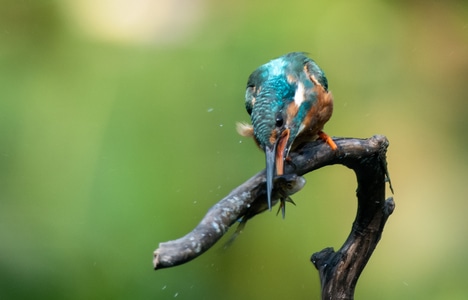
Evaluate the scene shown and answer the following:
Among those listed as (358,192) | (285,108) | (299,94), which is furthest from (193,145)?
(358,192)

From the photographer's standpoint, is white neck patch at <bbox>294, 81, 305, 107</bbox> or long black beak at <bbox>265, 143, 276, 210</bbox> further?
white neck patch at <bbox>294, 81, 305, 107</bbox>

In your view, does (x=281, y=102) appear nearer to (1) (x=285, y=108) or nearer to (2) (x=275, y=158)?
(1) (x=285, y=108)

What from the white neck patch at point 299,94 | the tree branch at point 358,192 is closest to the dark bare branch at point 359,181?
the tree branch at point 358,192

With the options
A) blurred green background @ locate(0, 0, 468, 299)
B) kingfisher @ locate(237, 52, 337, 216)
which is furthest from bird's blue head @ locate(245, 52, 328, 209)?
blurred green background @ locate(0, 0, 468, 299)

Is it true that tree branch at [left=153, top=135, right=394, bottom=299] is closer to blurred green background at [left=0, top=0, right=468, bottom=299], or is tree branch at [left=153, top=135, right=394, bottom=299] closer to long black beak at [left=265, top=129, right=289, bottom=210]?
long black beak at [left=265, top=129, right=289, bottom=210]

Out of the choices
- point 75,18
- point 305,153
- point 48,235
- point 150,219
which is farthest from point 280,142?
point 75,18

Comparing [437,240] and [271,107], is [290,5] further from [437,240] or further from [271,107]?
[271,107]

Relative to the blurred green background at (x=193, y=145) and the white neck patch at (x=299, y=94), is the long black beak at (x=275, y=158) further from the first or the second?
the blurred green background at (x=193, y=145)
